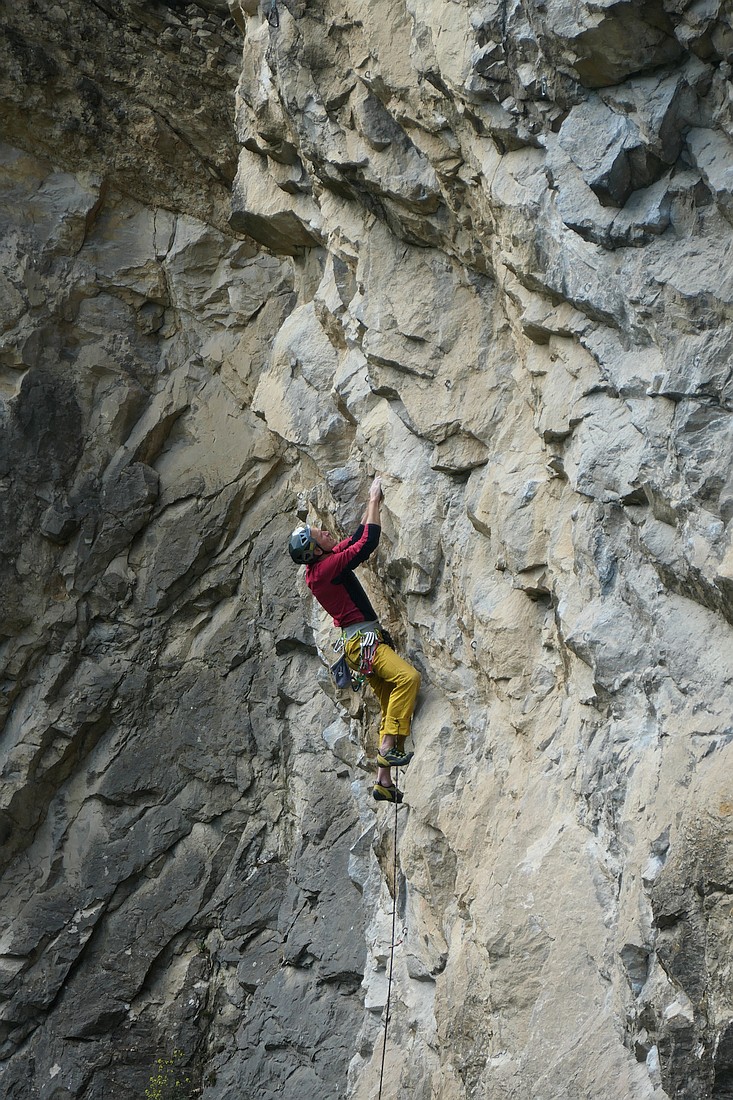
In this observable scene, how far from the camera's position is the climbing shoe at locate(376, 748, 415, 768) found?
6.49 m

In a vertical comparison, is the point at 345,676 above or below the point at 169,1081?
above

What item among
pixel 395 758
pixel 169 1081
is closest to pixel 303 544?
pixel 395 758

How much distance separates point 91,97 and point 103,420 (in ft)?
10.1

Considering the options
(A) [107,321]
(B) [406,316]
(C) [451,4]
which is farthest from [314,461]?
(A) [107,321]

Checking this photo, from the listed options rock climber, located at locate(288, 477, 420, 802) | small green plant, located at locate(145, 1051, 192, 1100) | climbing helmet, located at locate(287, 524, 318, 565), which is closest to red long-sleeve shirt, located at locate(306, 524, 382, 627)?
rock climber, located at locate(288, 477, 420, 802)

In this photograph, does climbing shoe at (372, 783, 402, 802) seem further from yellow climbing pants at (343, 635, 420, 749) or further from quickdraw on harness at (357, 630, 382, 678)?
quickdraw on harness at (357, 630, 382, 678)

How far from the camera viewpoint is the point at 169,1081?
10.2 meters

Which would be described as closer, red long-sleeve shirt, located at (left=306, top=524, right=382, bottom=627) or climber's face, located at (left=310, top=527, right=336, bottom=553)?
red long-sleeve shirt, located at (left=306, top=524, right=382, bottom=627)

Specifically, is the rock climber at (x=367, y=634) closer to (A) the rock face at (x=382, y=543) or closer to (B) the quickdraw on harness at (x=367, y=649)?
(B) the quickdraw on harness at (x=367, y=649)

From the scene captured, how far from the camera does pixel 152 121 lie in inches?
397

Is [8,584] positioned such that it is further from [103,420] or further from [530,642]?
[530,642]

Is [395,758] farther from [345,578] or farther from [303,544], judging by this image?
[303,544]

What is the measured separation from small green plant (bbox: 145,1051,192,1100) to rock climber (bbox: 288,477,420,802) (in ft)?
17.2

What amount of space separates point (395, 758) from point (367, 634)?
783 mm
